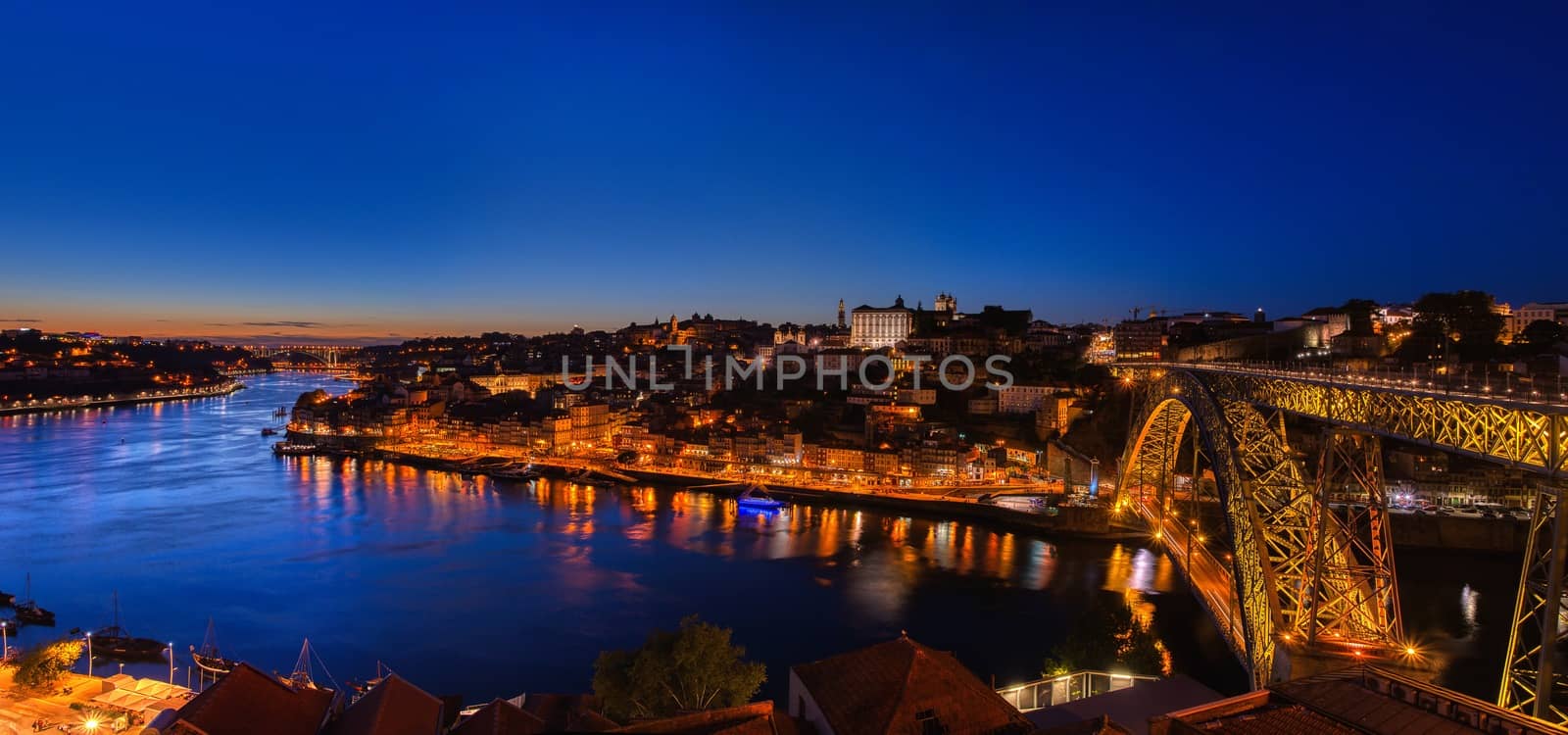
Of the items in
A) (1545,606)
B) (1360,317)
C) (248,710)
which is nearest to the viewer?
(1545,606)

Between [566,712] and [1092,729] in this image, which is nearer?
[1092,729]

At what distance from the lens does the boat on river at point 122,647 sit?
32.7 ft

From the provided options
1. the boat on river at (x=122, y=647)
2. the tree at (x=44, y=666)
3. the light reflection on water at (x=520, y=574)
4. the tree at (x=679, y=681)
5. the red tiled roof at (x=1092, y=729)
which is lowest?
the light reflection on water at (x=520, y=574)

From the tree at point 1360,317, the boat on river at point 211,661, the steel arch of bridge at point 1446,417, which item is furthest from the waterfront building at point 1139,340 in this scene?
the boat on river at point 211,661

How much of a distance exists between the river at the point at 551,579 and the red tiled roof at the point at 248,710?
14.7ft

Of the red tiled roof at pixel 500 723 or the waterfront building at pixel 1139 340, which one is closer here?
the red tiled roof at pixel 500 723

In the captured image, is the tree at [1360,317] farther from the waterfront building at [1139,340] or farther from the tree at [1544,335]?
the waterfront building at [1139,340]

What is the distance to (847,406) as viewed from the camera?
2877cm

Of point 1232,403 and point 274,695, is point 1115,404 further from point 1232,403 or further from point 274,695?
point 274,695

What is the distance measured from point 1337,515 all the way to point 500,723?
6.98 m

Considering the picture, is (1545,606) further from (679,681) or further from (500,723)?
(500,723)

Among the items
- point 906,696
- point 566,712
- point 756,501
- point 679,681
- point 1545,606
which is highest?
point 1545,606

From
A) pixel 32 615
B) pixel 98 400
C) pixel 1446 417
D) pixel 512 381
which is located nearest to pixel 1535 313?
pixel 1446 417

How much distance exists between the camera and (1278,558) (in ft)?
25.4
